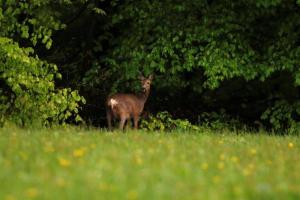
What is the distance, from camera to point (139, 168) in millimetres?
8500

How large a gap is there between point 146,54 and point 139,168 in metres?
11.5

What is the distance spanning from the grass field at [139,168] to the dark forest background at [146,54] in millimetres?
5586

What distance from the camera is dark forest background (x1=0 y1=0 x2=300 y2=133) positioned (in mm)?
17359

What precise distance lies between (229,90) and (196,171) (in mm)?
16236

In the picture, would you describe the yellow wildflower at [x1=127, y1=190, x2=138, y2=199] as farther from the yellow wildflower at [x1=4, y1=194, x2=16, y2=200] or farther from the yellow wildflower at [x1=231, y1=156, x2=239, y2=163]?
the yellow wildflower at [x1=231, y1=156, x2=239, y2=163]

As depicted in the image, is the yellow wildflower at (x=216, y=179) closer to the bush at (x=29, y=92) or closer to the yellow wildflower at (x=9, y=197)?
the yellow wildflower at (x=9, y=197)

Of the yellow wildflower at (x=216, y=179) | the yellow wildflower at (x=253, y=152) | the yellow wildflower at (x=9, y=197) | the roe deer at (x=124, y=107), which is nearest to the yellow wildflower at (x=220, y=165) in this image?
the yellow wildflower at (x=216, y=179)

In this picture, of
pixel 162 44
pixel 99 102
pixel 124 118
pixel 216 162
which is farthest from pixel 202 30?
pixel 216 162

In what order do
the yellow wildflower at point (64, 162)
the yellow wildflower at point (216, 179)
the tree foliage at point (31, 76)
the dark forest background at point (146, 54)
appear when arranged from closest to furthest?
1. the yellow wildflower at point (216, 179)
2. the yellow wildflower at point (64, 162)
3. the tree foliage at point (31, 76)
4. the dark forest background at point (146, 54)

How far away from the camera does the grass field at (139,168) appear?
23.7ft

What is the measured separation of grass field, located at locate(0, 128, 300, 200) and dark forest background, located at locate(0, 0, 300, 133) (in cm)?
559

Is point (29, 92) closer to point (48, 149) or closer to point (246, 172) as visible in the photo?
point (48, 149)

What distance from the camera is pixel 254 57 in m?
19.4

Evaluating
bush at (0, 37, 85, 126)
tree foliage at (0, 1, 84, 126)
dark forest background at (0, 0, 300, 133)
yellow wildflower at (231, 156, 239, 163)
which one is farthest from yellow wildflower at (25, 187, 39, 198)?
tree foliage at (0, 1, 84, 126)
